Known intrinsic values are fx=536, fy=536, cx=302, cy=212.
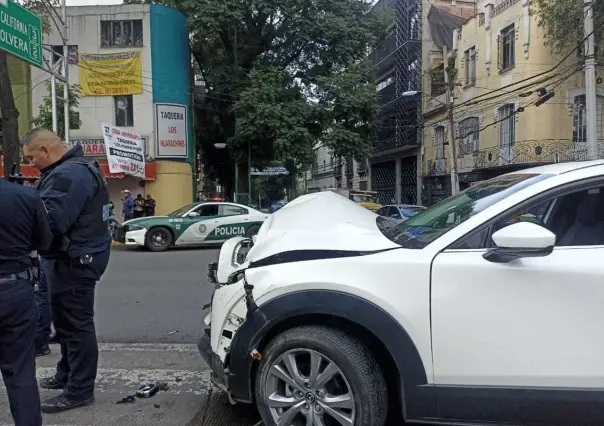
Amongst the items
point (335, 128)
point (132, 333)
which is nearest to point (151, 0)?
point (335, 128)

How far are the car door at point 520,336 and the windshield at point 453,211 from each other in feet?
0.81

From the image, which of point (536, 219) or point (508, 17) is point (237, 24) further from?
point (536, 219)

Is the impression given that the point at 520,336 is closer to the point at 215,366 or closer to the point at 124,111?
the point at 215,366

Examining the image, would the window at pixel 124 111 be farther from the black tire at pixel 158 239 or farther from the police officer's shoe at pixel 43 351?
the police officer's shoe at pixel 43 351

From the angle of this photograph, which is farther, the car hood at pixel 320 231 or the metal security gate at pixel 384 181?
the metal security gate at pixel 384 181

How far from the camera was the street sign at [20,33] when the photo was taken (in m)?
9.68

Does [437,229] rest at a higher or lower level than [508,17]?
lower

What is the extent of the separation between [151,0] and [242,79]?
7949 millimetres

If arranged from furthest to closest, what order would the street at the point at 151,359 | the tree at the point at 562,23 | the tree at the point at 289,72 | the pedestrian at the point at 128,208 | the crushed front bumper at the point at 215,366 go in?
the tree at the point at 289,72 < the tree at the point at 562,23 < the pedestrian at the point at 128,208 < the street at the point at 151,359 < the crushed front bumper at the point at 215,366

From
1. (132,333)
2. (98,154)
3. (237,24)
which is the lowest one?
(132,333)

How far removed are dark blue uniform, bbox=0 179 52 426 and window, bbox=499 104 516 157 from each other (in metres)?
24.2

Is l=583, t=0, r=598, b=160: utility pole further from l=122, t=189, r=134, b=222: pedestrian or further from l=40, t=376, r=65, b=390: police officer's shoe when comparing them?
l=122, t=189, r=134, b=222: pedestrian

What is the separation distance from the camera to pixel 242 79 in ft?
78.1

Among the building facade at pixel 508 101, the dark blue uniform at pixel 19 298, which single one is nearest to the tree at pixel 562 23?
the building facade at pixel 508 101
